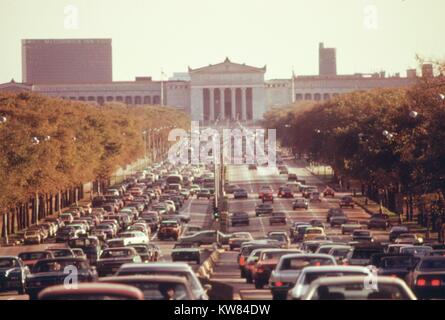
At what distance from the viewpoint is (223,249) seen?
66.1 metres

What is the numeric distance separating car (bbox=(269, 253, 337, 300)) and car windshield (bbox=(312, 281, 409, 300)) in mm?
8077

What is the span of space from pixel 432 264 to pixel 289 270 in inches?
111

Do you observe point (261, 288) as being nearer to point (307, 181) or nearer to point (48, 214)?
point (48, 214)

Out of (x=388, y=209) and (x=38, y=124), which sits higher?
(x=38, y=124)

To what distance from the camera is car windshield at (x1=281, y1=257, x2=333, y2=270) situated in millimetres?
26109

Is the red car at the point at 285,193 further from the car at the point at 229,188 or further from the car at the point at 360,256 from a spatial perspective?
the car at the point at 360,256

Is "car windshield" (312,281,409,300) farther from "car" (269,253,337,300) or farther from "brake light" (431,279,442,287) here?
"car" (269,253,337,300)

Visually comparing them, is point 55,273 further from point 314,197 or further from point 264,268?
point 314,197

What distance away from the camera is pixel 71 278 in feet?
88.4

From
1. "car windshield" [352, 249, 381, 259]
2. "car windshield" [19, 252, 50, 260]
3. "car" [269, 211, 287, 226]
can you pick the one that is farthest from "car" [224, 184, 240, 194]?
"car windshield" [352, 249, 381, 259]

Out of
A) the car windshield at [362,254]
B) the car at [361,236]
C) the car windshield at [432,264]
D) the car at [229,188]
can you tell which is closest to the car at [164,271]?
the car windshield at [432,264]
